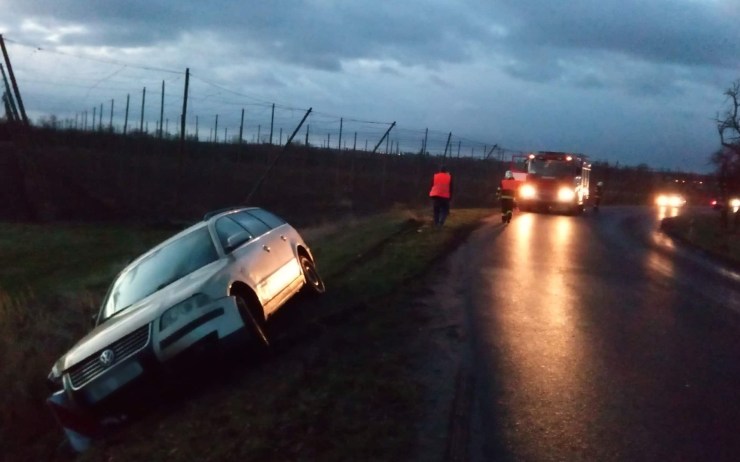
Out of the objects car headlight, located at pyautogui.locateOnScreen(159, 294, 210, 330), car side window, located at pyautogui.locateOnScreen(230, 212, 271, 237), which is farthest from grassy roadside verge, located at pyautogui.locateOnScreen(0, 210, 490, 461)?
car side window, located at pyautogui.locateOnScreen(230, 212, 271, 237)

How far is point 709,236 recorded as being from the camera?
95.1 feet

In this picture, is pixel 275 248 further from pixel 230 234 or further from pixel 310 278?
pixel 310 278

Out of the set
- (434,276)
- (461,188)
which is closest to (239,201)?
(461,188)

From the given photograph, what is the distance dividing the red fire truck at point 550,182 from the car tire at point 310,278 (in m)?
24.0

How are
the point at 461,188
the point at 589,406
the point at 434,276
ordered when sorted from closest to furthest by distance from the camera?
1. the point at 589,406
2. the point at 434,276
3. the point at 461,188

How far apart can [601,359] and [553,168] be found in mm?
28098

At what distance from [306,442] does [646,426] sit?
8.82 ft

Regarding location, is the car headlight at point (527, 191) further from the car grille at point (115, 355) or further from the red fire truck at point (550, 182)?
the car grille at point (115, 355)

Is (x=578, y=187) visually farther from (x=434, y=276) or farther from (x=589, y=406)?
(x=589, y=406)

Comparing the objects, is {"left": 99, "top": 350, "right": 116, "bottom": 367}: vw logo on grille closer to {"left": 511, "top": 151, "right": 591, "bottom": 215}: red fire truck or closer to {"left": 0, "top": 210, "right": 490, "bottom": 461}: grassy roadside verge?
{"left": 0, "top": 210, "right": 490, "bottom": 461}: grassy roadside verge

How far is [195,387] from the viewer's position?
391 inches

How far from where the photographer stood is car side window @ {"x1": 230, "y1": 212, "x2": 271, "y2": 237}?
12.9m

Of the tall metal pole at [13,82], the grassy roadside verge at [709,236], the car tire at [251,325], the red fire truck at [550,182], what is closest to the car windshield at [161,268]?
the car tire at [251,325]

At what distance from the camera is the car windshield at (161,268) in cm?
1145
